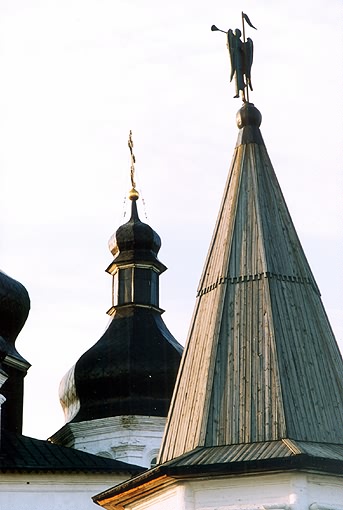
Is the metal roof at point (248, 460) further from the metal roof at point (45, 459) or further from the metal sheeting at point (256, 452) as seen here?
the metal roof at point (45, 459)

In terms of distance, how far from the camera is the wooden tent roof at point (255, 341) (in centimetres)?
1852

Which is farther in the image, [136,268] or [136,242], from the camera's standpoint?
[136,242]

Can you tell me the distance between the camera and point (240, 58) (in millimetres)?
21312

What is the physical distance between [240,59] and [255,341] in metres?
4.17

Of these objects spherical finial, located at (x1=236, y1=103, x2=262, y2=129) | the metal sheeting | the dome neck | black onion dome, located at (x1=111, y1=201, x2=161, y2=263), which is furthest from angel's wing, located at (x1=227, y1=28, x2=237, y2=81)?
black onion dome, located at (x1=111, y1=201, x2=161, y2=263)

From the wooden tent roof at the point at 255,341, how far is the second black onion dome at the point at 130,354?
17.1 metres

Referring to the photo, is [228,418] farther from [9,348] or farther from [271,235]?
[9,348]

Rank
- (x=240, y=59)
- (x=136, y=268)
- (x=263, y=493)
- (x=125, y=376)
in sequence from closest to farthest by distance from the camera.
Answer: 1. (x=263, y=493)
2. (x=240, y=59)
3. (x=125, y=376)
4. (x=136, y=268)

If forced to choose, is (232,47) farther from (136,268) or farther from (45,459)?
(136,268)

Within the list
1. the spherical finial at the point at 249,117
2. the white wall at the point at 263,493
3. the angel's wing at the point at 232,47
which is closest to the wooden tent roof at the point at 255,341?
the spherical finial at the point at 249,117

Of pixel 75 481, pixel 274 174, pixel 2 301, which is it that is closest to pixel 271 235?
pixel 274 174

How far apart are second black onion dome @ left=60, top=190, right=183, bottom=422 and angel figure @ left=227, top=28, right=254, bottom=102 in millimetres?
16630

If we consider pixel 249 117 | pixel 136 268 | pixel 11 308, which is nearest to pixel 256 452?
pixel 249 117

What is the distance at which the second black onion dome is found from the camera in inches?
1473
